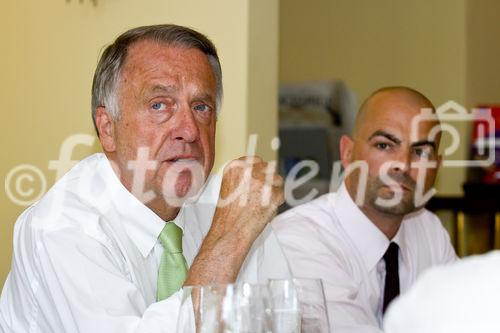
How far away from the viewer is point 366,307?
2.25m

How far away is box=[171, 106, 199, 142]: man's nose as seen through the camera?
1659mm

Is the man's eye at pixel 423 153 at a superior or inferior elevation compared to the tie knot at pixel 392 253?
superior

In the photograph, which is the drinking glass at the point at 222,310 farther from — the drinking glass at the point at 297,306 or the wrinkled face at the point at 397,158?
the wrinkled face at the point at 397,158

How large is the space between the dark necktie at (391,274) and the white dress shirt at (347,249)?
2 centimetres

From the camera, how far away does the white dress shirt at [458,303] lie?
49 centimetres

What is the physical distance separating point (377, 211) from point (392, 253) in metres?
0.13

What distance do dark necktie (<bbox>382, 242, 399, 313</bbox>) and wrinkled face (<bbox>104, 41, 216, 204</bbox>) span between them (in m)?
0.85

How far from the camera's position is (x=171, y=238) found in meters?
1.67

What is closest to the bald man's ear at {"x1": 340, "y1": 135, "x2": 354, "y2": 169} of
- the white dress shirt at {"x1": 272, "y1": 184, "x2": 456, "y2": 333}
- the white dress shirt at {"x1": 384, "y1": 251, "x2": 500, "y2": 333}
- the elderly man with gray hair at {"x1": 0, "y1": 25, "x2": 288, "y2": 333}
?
the white dress shirt at {"x1": 272, "y1": 184, "x2": 456, "y2": 333}

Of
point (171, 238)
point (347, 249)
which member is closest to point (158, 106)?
point (171, 238)

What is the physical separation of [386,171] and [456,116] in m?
1.90

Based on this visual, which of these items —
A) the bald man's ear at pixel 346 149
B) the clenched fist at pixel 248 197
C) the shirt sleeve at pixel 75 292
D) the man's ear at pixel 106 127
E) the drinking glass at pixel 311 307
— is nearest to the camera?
the drinking glass at pixel 311 307

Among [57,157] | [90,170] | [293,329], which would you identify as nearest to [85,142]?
Answer: [57,157]

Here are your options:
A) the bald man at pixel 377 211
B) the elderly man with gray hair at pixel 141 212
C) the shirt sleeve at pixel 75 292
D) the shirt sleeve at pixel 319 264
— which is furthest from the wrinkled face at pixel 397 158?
the shirt sleeve at pixel 75 292
